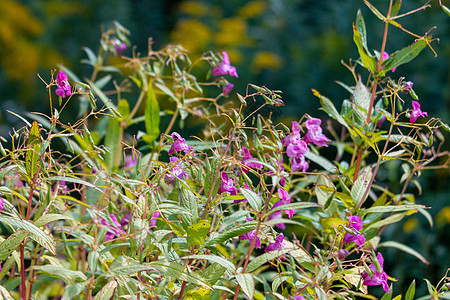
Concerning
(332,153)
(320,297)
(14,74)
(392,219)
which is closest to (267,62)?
(332,153)

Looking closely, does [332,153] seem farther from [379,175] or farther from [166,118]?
[166,118]

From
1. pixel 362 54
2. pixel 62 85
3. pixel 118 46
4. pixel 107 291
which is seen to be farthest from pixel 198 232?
pixel 118 46

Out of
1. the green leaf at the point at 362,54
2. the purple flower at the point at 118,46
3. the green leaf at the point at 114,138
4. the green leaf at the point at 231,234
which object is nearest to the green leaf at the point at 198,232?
the green leaf at the point at 231,234

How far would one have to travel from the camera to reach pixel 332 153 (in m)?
2.48

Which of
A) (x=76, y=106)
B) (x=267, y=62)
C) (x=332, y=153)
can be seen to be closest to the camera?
(x=332, y=153)

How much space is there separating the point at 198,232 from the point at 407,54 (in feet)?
1.42

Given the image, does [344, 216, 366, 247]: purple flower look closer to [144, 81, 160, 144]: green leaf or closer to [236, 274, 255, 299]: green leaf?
[236, 274, 255, 299]: green leaf

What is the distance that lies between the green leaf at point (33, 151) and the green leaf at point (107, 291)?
18cm

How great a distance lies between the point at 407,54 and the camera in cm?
78

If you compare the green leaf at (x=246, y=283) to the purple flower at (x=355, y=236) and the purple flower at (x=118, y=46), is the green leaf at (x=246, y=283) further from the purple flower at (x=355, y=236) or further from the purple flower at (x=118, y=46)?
the purple flower at (x=118, y=46)

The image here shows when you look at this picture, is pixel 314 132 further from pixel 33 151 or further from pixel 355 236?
pixel 33 151

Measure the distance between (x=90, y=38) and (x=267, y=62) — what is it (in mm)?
1781

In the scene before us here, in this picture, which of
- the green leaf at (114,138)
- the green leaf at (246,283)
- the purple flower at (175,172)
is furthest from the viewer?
the green leaf at (114,138)

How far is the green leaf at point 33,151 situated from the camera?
64cm
